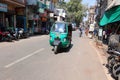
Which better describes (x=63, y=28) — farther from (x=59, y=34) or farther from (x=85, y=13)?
(x=85, y=13)

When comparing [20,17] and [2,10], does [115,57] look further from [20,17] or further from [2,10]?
[20,17]

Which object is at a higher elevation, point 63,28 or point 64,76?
point 63,28

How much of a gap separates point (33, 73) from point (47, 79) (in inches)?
41.8

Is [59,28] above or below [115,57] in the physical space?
above

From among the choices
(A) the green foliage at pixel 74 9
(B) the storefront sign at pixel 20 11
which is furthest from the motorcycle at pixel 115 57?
(A) the green foliage at pixel 74 9

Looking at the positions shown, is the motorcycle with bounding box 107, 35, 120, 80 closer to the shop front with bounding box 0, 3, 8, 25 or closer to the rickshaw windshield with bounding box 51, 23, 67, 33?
the rickshaw windshield with bounding box 51, 23, 67, 33

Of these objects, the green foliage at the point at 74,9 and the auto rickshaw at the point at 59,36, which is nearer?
the auto rickshaw at the point at 59,36

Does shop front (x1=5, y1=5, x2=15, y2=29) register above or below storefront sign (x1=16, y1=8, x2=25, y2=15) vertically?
below

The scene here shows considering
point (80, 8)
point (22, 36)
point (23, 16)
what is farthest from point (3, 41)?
point (80, 8)

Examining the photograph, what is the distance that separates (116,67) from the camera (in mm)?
9297

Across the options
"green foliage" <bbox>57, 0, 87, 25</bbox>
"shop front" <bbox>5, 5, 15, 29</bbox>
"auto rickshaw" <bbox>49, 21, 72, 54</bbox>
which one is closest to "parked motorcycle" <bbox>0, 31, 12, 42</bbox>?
"shop front" <bbox>5, 5, 15, 29</bbox>

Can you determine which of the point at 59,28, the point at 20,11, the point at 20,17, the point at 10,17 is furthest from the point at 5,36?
the point at 20,17

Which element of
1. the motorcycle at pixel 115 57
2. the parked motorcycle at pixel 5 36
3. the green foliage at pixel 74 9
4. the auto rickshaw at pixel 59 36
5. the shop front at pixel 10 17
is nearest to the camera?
the motorcycle at pixel 115 57

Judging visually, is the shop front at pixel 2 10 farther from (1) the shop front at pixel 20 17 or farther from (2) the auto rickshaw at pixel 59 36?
(2) the auto rickshaw at pixel 59 36
